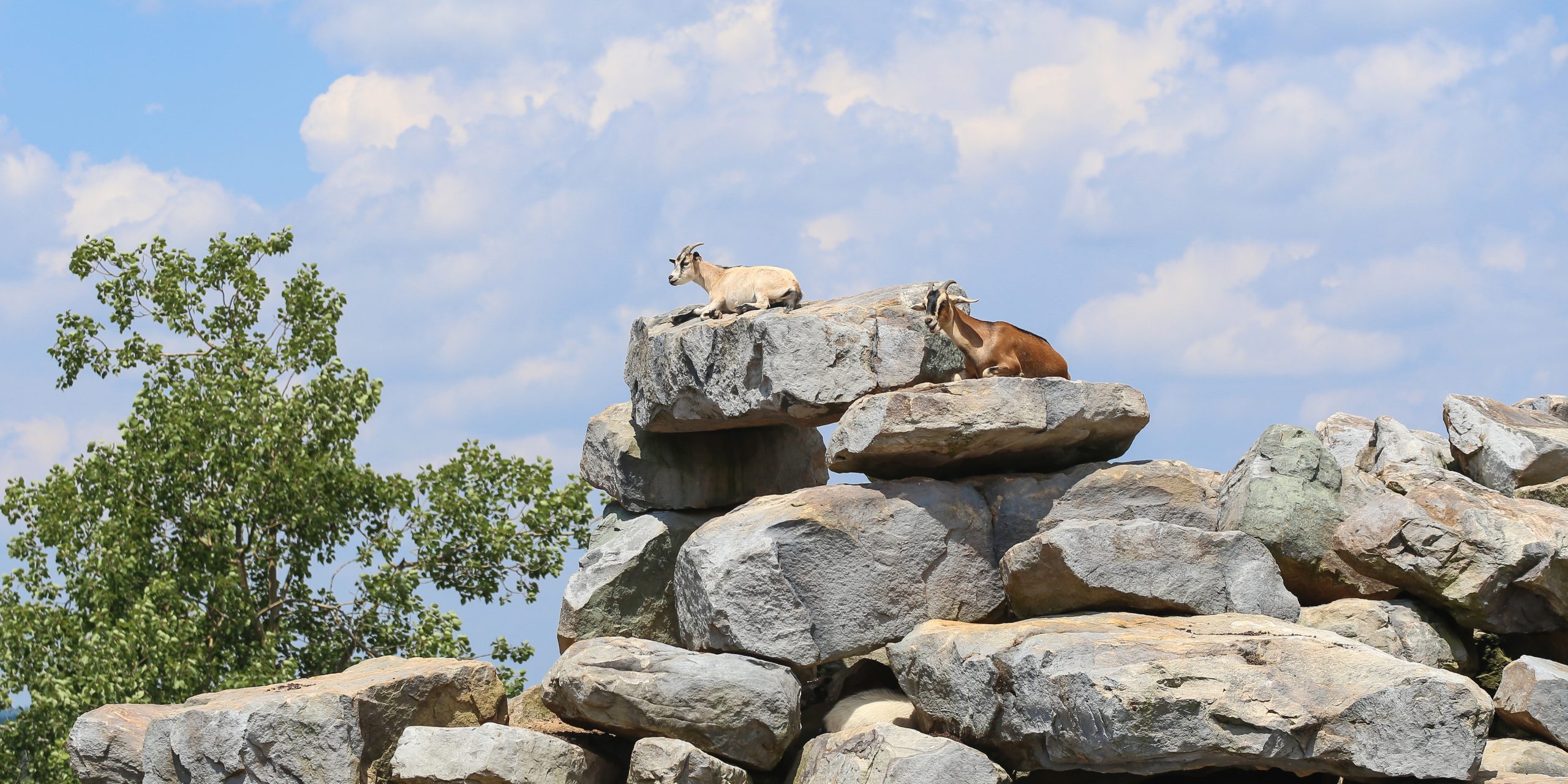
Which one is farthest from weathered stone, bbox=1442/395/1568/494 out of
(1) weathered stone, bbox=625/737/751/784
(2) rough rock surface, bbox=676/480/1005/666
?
(1) weathered stone, bbox=625/737/751/784

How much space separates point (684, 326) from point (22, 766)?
1390 cm

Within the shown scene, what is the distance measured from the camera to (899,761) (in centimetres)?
1191

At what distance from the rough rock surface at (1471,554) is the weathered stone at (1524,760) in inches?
55.0

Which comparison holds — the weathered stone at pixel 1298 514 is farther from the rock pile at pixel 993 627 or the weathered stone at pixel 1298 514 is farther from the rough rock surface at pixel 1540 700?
the rough rock surface at pixel 1540 700

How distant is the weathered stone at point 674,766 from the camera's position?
12.4 meters

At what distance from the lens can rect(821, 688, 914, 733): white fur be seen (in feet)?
45.2

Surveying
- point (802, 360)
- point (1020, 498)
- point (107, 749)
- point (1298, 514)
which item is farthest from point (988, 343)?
point (107, 749)

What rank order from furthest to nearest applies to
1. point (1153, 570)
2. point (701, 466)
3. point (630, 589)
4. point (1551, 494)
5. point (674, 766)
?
point (701, 466) < point (630, 589) < point (1551, 494) < point (1153, 570) < point (674, 766)

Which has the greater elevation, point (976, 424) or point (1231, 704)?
point (976, 424)

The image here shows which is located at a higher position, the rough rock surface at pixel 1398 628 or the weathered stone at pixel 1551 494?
the weathered stone at pixel 1551 494

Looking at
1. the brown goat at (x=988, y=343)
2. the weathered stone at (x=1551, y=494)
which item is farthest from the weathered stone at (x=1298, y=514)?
the weathered stone at (x=1551, y=494)

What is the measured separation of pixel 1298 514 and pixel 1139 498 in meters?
1.55

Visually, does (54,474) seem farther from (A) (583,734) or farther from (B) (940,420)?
(B) (940,420)

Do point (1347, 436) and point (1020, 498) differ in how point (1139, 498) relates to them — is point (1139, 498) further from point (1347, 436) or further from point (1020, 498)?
point (1347, 436)
